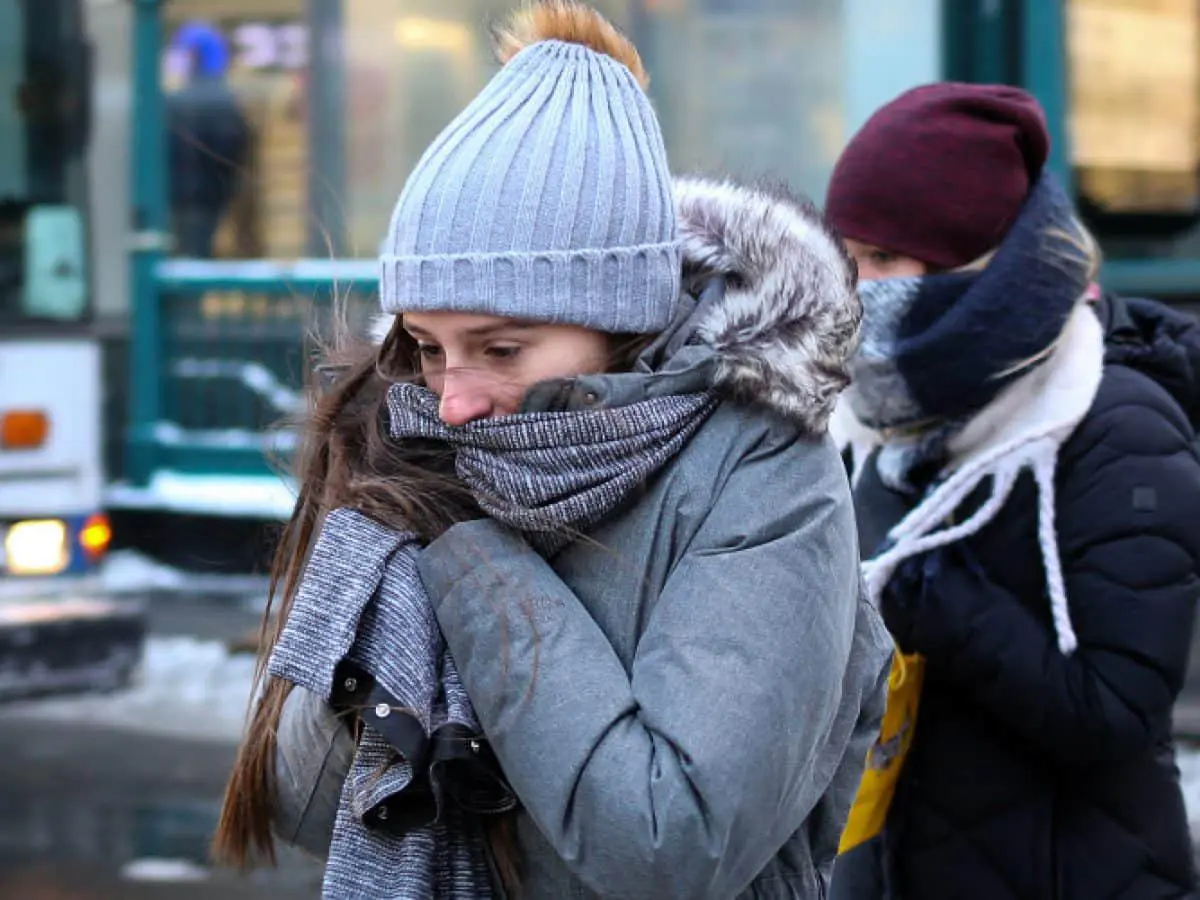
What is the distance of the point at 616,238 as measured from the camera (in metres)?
1.59

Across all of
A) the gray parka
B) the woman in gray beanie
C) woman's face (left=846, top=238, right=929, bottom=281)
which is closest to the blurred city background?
the woman in gray beanie

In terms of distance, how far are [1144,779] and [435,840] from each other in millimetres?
1175

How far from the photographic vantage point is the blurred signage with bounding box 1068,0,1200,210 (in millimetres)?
6574

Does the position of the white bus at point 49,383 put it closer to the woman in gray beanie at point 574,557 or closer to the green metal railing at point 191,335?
the green metal railing at point 191,335

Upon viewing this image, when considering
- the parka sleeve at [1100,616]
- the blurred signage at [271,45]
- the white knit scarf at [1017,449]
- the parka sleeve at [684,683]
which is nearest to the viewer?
the parka sleeve at [684,683]

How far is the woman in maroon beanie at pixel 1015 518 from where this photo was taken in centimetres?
224

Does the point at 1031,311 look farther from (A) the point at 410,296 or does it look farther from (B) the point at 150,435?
(B) the point at 150,435

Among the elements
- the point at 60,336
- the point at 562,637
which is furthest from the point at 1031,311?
the point at 60,336

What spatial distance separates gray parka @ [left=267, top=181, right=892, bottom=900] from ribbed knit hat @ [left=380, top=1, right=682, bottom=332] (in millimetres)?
75

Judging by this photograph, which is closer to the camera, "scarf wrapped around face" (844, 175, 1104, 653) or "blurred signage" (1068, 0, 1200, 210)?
"scarf wrapped around face" (844, 175, 1104, 653)

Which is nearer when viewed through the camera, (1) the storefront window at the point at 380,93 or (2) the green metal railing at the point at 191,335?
(1) the storefront window at the point at 380,93

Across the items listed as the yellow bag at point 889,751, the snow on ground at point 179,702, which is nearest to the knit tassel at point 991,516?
the yellow bag at point 889,751

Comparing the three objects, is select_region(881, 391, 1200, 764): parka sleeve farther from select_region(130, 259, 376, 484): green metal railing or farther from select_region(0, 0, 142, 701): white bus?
select_region(130, 259, 376, 484): green metal railing

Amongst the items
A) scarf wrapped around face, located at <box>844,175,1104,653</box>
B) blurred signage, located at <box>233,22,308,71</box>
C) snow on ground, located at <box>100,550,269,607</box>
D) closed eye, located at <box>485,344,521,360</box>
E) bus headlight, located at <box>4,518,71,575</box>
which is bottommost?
snow on ground, located at <box>100,550,269,607</box>
